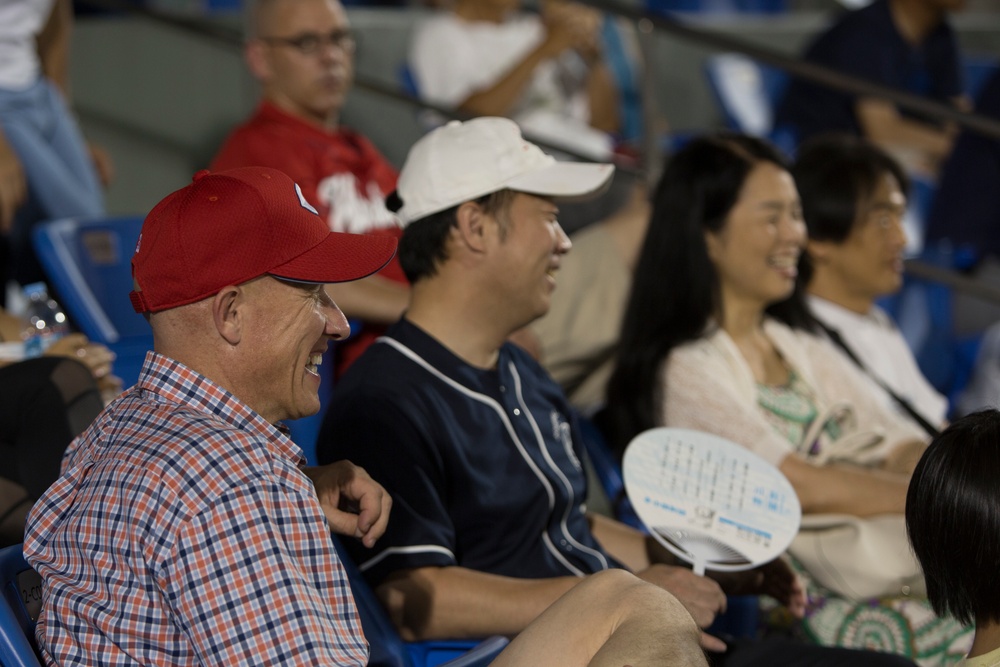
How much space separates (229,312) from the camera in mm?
1611

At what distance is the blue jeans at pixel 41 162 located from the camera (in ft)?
11.6

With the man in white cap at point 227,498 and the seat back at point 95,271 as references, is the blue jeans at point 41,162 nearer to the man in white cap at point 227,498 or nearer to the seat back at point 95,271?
the seat back at point 95,271

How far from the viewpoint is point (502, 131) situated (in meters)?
2.43

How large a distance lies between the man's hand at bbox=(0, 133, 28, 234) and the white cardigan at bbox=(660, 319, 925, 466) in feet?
5.86

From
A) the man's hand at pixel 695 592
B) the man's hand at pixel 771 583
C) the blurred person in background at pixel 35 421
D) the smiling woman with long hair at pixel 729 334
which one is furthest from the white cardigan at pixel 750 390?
the blurred person in background at pixel 35 421

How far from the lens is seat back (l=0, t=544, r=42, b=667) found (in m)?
1.61

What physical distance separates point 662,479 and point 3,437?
107 cm

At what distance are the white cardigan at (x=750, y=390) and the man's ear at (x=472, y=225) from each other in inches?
25.7

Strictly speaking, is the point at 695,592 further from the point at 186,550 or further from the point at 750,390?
the point at 186,550

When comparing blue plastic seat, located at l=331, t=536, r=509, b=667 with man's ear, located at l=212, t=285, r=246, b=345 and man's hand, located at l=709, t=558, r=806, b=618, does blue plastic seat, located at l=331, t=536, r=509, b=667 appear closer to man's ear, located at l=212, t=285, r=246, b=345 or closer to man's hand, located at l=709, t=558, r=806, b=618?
man's ear, located at l=212, t=285, r=246, b=345

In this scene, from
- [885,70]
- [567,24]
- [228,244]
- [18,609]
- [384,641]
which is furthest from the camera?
[885,70]

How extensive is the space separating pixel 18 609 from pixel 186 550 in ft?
1.46

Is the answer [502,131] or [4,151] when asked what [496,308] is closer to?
[502,131]

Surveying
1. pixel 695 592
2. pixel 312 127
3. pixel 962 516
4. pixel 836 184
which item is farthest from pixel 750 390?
pixel 312 127
